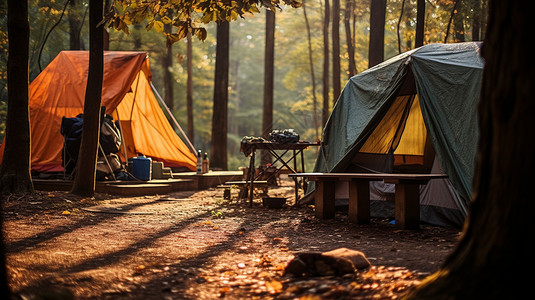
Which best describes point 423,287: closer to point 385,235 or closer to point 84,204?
point 385,235

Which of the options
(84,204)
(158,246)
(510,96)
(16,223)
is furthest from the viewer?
(84,204)

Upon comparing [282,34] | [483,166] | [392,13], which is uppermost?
[282,34]

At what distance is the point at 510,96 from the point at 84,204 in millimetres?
6838

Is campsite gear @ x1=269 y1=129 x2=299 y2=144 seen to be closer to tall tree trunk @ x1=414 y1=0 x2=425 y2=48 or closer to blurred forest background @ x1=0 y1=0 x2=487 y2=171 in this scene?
blurred forest background @ x1=0 y1=0 x2=487 y2=171

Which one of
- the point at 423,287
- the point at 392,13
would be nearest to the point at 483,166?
the point at 423,287

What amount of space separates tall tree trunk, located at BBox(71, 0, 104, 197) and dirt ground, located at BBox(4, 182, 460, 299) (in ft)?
1.05

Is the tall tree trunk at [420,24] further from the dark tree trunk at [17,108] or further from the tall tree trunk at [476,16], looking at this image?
the dark tree trunk at [17,108]

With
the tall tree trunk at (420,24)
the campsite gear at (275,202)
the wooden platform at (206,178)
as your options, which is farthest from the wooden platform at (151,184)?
the tall tree trunk at (420,24)

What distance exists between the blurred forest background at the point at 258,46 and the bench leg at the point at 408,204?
2.46 metres

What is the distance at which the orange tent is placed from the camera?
35.3 ft

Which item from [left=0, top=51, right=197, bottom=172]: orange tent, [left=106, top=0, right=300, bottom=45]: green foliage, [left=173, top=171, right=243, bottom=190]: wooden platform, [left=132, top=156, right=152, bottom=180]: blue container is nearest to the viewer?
[left=106, top=0, right=300, bottom=45]: green foliage

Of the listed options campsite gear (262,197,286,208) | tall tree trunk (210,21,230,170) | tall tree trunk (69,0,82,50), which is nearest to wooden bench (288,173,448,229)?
campsite gear (262,197,286,208)

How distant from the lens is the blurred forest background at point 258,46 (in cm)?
1659

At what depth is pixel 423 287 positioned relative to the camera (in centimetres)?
261
